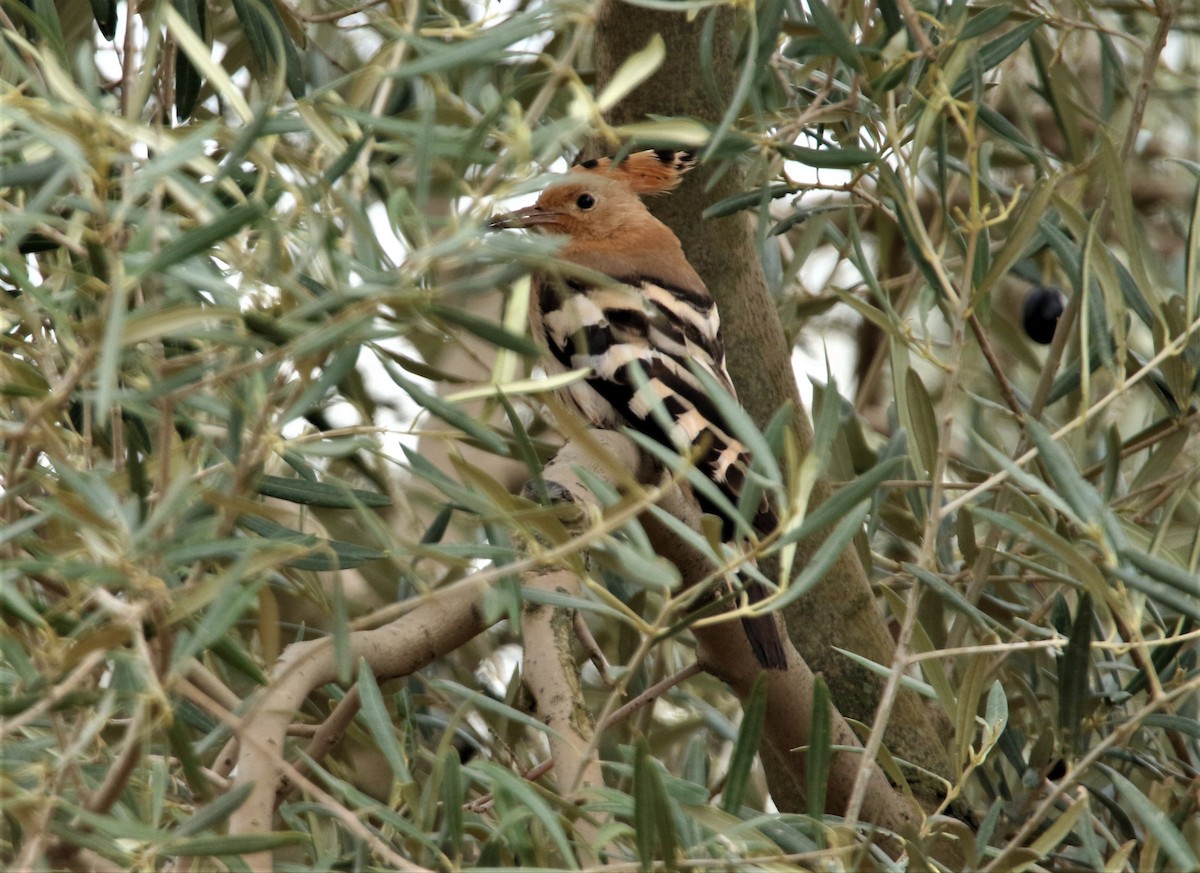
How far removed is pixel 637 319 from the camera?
10.6 feet

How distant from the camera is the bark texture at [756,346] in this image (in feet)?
8.48

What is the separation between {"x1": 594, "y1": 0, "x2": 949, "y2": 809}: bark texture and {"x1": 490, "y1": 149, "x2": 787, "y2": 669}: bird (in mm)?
66

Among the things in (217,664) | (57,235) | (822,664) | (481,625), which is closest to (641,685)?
(822,664)

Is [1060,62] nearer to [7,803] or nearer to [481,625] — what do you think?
[481,625]

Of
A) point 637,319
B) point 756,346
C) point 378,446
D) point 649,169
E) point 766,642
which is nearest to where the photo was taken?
point 378,446

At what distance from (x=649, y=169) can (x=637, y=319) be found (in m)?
0.50

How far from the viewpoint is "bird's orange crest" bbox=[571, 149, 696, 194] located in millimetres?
3176

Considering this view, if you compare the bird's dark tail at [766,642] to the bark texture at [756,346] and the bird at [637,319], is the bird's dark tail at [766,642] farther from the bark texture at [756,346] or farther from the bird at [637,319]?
the bark texture at [756,346]

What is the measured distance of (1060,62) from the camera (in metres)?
2.93

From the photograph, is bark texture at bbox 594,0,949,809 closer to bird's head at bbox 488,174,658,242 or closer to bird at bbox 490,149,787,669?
bird at bbox 490,149,787,669

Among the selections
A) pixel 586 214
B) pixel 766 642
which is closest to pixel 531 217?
pixel 586 214

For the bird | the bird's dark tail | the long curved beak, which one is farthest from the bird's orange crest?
the bird's dark tail

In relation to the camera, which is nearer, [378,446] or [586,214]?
[378,446]

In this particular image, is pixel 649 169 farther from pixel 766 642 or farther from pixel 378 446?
pixel 378 446
